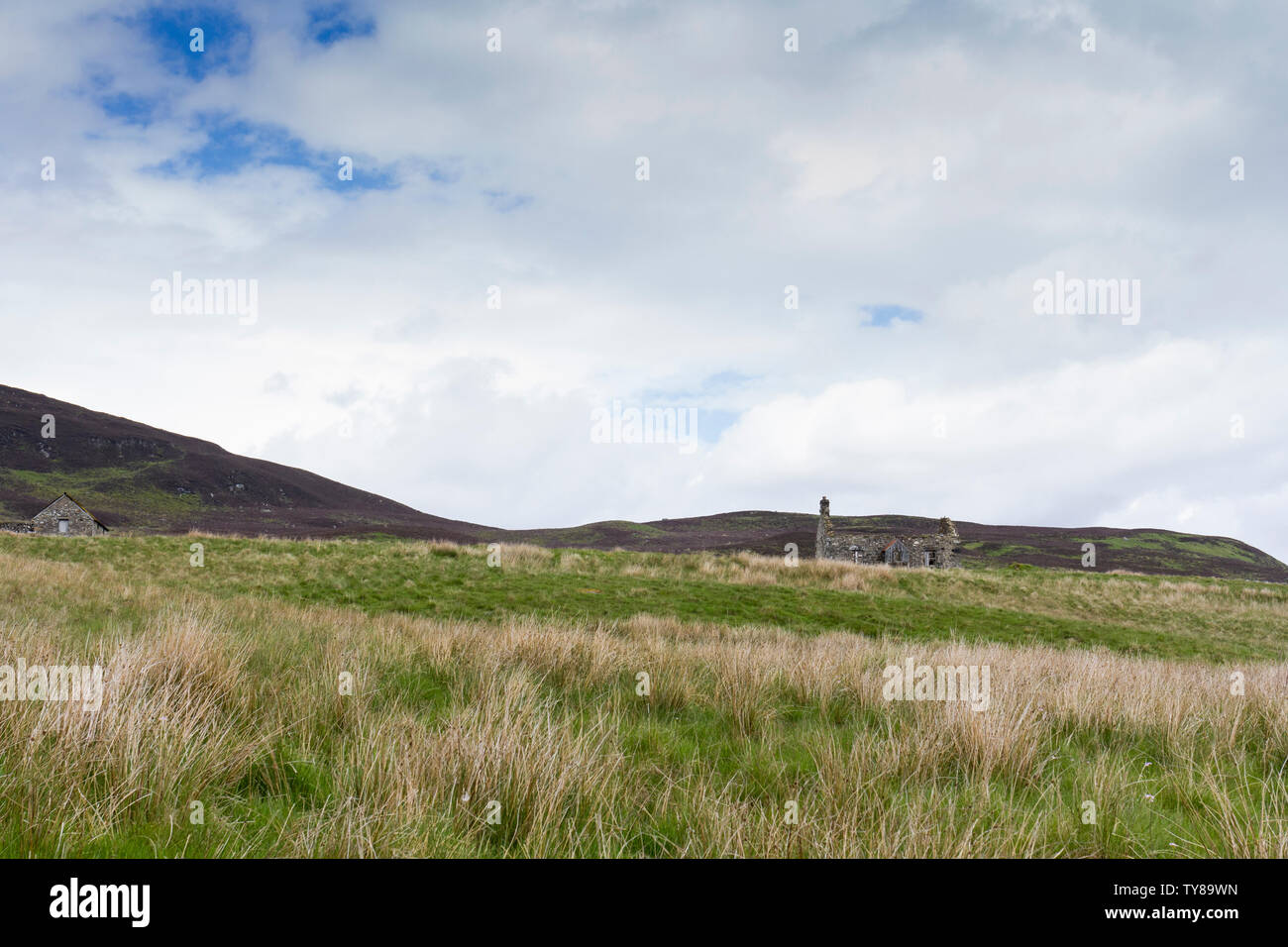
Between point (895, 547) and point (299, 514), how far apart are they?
73.0 meters

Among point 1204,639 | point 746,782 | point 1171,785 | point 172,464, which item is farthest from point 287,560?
point 172,464

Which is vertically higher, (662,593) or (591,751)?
(591,751)

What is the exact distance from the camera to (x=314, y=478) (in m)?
115

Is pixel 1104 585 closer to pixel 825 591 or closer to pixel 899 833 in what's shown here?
pixel 825 591

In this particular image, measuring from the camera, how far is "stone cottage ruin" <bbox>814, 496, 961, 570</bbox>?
46625 millimetres

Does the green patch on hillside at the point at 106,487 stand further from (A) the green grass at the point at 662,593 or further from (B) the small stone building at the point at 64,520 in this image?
(A) the green grass at the point at 662,593

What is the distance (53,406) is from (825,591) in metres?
156

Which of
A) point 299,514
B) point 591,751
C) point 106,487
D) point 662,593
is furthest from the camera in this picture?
point 106,487

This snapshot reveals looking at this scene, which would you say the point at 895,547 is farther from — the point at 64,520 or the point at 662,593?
the point at 64,520

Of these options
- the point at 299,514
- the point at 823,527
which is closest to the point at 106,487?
the point at 299,514

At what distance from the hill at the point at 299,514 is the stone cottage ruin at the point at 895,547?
18138 millimetres

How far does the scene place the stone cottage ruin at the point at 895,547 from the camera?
46.6 meters

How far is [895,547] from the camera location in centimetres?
4750

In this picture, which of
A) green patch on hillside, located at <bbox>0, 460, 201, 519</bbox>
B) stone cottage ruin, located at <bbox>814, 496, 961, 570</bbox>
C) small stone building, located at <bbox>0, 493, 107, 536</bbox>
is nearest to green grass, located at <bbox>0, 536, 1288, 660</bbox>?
stone cottage ruin, located at <bbox>814, 496, 961, 570</bbox>
